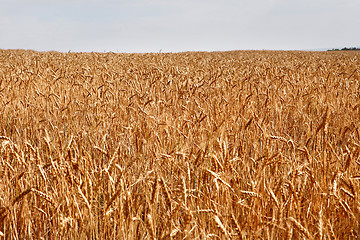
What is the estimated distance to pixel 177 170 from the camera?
2133 mm

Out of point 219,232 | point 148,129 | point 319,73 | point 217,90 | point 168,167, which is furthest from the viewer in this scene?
point 319,73

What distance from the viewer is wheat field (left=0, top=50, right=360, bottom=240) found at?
1.41 m

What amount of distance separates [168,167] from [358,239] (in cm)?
109

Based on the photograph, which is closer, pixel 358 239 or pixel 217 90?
pixel 358 239

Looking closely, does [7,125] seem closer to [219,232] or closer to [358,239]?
[219,232]

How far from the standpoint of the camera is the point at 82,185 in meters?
1.52

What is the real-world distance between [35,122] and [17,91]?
169cm

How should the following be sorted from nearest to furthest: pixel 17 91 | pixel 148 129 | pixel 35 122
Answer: pixel 148 129 < pixel 35 122 < pixel 17 91

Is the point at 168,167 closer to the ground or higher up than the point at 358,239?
higher up

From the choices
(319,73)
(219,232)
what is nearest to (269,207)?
(219,232)

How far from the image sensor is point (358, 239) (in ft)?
4.94

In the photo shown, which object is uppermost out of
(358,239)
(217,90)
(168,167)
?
(217,90)

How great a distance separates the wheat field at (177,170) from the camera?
1.41 m

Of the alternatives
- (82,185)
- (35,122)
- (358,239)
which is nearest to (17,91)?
(35,122)
